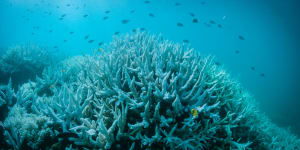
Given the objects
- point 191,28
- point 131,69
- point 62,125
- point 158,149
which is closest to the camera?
point 158,149

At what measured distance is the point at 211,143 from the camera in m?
2.64

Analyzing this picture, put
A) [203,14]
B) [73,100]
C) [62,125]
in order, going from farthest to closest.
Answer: [203,14] → [73,100] → [62,125]

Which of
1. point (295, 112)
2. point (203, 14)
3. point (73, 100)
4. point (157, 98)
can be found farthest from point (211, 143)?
point (203, 14)

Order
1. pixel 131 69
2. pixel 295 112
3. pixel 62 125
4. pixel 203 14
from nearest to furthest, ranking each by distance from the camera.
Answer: pixel 62 125 → pixel 131 69 → pixel 295 112 → pixel 203 14

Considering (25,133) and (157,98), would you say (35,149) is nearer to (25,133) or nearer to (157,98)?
(25,133)

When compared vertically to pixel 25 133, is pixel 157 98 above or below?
above

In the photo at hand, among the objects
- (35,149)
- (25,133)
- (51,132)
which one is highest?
(51,132)

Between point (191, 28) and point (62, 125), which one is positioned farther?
point (191, 28)

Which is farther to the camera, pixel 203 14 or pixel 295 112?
pixel 203 14

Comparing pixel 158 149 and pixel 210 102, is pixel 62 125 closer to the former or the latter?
pixel 158 149

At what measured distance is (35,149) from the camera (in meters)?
2.34

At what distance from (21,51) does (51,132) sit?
8071 mm

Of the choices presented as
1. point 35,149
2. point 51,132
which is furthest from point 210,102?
point 35,149

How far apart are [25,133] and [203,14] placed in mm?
57314
